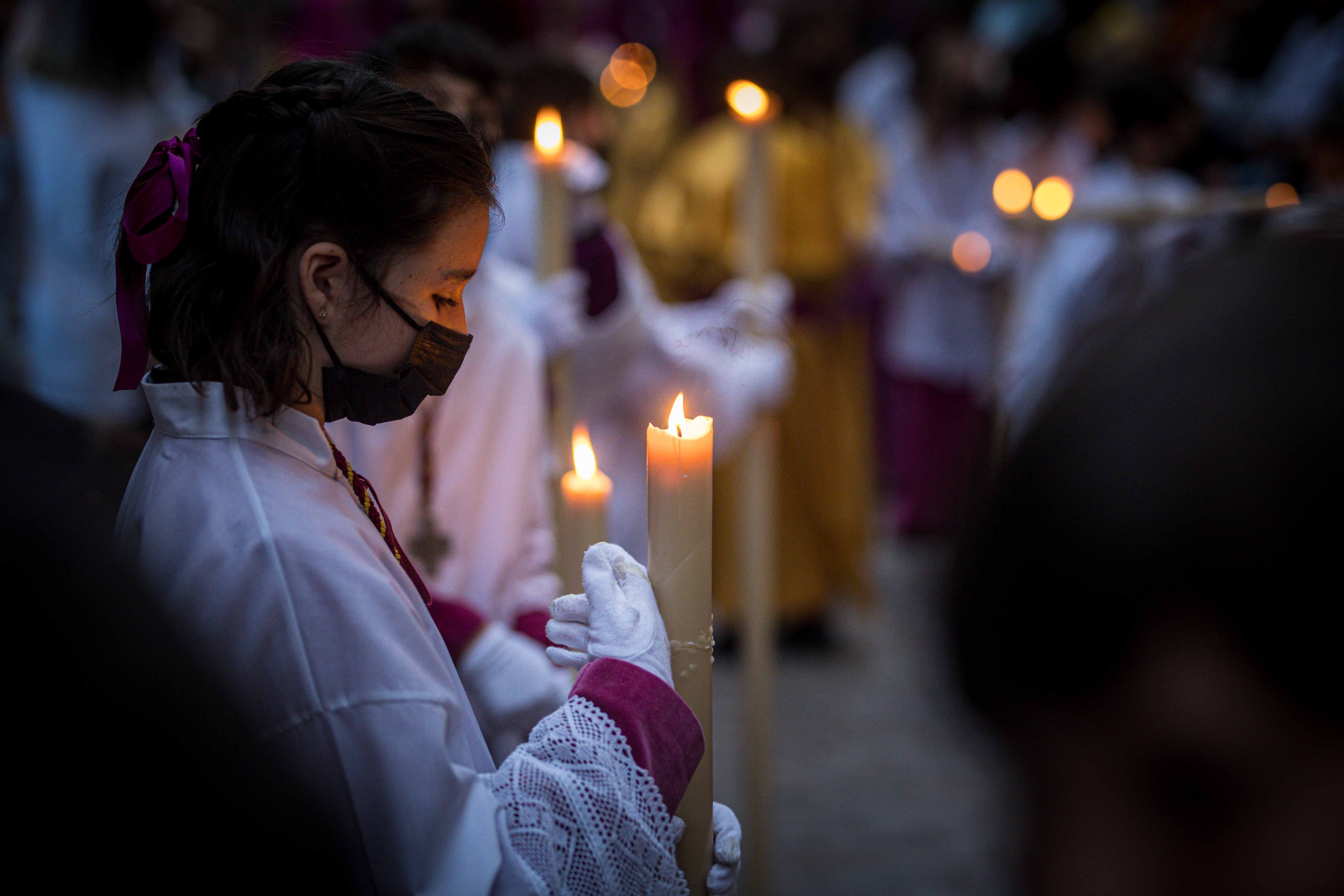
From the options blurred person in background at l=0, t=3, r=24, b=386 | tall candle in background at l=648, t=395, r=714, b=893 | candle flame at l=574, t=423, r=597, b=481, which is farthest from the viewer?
blurred person in background at l=0, t=3, r=24, b=386

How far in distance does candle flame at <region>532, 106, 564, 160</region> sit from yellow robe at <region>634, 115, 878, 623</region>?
2.30 m

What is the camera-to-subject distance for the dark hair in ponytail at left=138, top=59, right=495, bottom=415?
37.9 inches

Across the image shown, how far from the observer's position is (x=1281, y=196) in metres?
2.67

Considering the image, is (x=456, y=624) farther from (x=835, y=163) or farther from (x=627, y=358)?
(x=835, y=163)

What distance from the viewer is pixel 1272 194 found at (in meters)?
2.76

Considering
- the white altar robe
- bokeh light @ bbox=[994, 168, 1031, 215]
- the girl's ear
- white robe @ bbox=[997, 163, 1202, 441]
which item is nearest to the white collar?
the white altar robe

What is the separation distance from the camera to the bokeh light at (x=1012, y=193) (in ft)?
11.0

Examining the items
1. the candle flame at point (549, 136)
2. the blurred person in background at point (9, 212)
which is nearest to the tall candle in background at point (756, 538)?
the candle flame at point (549, 136)

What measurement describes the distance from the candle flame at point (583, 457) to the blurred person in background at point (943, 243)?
13.0 ft

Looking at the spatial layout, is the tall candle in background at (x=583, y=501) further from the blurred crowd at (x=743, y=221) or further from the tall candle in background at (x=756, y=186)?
the tall candle in background at (x=756, y=186)

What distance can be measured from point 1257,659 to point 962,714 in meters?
0.16

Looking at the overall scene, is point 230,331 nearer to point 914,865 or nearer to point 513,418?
point 513,418

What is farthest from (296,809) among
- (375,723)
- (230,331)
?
(230,331)

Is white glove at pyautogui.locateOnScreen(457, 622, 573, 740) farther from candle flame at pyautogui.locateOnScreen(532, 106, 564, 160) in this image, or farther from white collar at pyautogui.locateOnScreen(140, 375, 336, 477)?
candle flame at pyautogui.locateOnScreen(532, 106, 564, 160)
